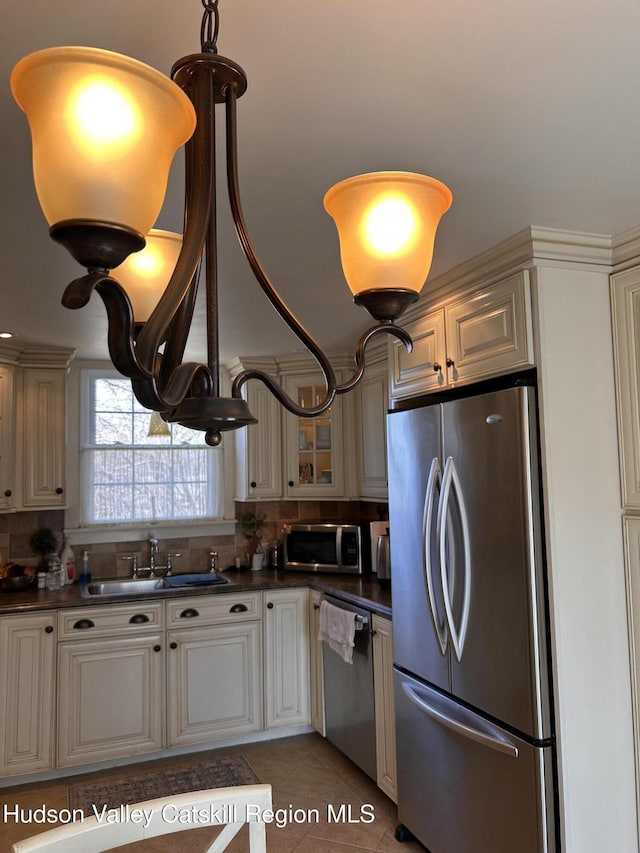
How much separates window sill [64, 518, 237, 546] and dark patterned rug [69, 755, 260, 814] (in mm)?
1453

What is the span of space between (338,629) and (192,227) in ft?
9.27

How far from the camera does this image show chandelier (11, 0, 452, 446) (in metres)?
0.67

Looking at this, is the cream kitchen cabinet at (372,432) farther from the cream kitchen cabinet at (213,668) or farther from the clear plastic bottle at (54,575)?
the clear plastic bottle at (54,575)

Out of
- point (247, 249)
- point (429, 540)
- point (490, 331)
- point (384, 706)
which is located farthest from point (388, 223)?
point (384, 706)

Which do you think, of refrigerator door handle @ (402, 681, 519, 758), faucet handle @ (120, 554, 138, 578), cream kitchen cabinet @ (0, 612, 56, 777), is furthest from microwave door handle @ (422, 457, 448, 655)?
faucet handle @ (120, 554, 138, 578)

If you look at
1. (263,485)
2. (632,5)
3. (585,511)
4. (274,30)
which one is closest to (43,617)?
(263,485)

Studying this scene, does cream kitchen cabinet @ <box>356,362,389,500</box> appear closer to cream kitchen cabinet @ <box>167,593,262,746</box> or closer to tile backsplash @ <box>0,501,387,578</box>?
tile backsplash @ <box>0,501,387,578</box>

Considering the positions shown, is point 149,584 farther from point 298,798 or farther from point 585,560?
point 585,560

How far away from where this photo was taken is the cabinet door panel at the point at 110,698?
3.33 m

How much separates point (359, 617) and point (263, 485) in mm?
1435

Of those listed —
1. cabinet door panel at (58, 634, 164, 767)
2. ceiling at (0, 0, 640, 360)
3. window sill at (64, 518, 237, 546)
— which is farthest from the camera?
window sill at (64, 518, 237, 546)

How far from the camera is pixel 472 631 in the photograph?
86.6 inches

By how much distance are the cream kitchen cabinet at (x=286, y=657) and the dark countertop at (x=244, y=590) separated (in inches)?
4.5

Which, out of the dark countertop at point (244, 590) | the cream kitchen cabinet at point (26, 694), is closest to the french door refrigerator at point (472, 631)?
the dark countertop at point (244, 590)
